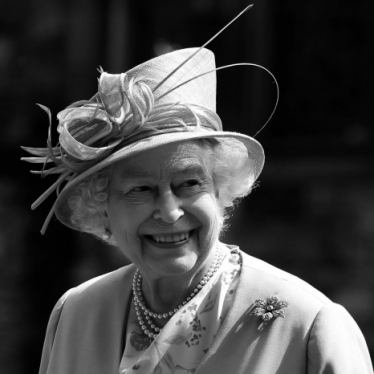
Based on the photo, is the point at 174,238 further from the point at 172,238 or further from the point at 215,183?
the point at 215,183

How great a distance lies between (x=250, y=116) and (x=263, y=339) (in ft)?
12.6

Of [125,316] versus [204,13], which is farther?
[204,13]

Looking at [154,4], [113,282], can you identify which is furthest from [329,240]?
[113,282]

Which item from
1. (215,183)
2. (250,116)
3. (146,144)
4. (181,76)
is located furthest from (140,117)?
(250,116)

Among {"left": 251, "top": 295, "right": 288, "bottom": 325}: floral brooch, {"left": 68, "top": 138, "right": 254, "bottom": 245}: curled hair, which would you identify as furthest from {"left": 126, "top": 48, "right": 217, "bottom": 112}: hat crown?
{"left": 251, "top": 295, "right": 288, "bottom": 325}: floral brooch

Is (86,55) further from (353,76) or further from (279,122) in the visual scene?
(353,76)

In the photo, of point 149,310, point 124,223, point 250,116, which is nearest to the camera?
point 124,223

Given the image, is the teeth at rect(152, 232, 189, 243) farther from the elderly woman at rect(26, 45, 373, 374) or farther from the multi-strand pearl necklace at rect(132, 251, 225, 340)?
the multi-strand pearl necklace at rect(132, 251, 225, 340)

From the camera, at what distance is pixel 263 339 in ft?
8.14

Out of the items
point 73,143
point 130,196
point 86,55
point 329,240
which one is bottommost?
point 329,240

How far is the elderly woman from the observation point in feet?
8.09

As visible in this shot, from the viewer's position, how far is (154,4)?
243 inches

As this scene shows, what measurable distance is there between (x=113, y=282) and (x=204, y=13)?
11.9 feet

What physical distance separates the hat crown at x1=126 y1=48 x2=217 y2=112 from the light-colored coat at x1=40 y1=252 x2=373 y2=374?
0.58 meters
